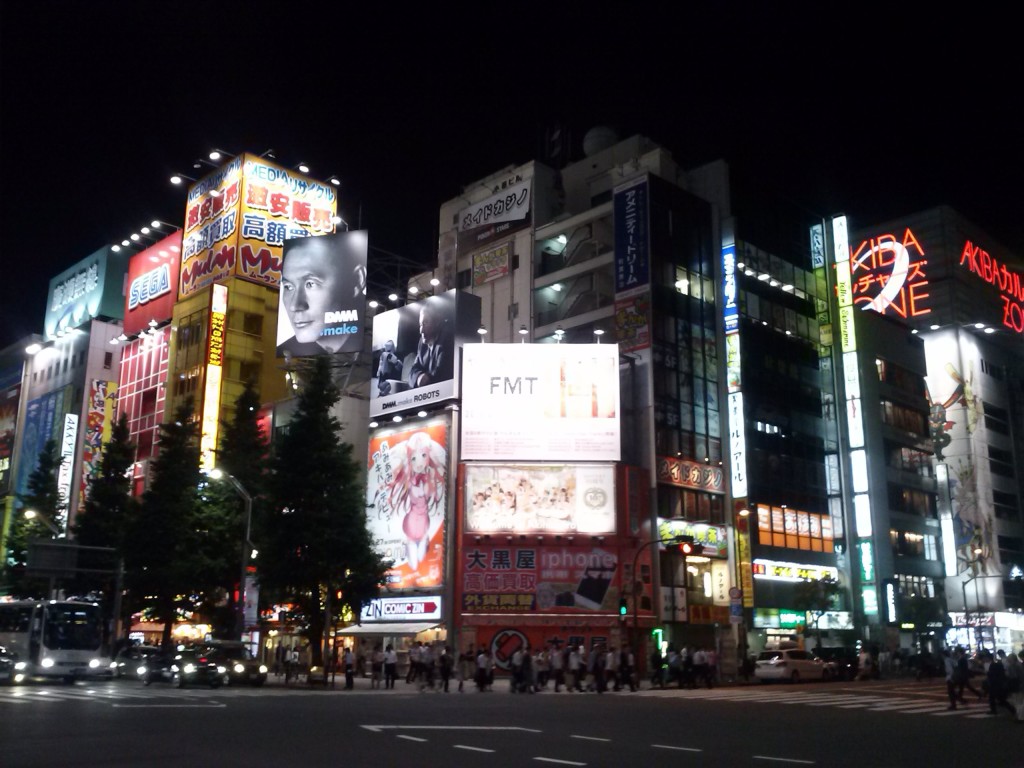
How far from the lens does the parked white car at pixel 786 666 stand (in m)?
40.2

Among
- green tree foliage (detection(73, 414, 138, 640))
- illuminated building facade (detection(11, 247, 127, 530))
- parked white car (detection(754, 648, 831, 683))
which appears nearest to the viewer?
parked white car (detection(754, 648, 831, 683))

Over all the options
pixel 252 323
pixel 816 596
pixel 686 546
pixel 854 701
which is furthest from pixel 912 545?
pixel 252 323

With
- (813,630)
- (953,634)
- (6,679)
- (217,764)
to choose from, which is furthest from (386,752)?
(953,634)

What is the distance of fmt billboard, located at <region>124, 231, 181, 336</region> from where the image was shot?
72.4 metres

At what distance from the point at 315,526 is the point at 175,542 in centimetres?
976

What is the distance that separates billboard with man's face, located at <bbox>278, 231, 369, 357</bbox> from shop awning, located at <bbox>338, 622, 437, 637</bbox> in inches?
583

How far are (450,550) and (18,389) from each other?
5982 centimetres

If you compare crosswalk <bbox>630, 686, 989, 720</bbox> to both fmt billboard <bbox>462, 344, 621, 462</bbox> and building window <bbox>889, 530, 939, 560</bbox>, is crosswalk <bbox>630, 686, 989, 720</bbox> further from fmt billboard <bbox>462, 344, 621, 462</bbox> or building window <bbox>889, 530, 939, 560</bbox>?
building window <bbox>889, 530, 939, 560</bbox>

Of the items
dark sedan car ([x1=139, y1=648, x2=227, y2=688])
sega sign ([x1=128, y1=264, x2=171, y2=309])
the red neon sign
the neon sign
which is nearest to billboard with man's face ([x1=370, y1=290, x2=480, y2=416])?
dark sedan car ([x1=139, y1=648, x2=227, y2=688])

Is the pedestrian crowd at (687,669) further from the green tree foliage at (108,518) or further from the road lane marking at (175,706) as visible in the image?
the green tree foliage at (108,518)

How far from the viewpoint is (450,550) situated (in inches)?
1871

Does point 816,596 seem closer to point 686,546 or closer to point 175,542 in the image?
point 686,546

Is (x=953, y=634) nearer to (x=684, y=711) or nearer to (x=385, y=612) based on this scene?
(x=385, y=612)

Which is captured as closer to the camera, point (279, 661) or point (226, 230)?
point (279, 661)
